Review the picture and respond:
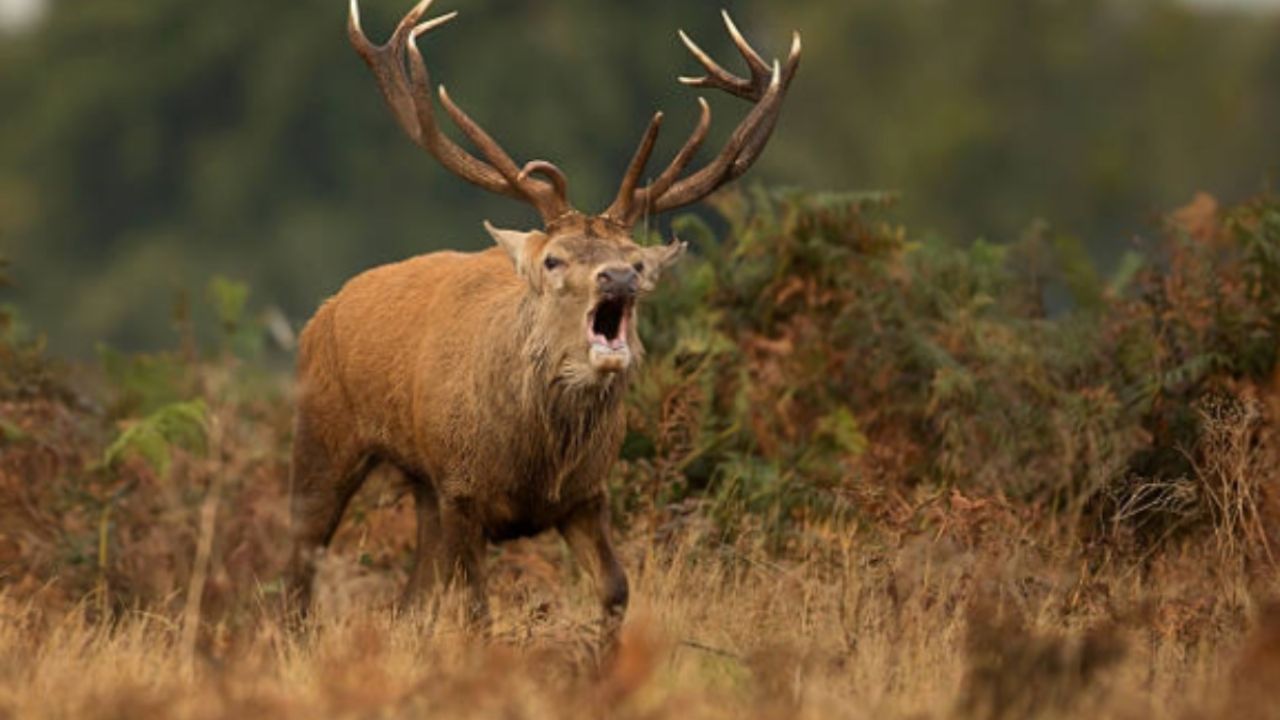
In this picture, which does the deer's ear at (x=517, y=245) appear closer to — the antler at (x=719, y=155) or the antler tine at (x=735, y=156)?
the antler at (x=719, y=155)

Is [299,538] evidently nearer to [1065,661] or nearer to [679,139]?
[1065,661]

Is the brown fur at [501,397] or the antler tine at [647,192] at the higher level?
the antler tine at [647,192]

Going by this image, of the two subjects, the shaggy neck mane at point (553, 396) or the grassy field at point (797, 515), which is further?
the shaggy neck mane at point (553, 396)

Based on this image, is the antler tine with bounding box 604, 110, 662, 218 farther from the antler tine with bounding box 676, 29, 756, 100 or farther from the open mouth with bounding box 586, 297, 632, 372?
the antler tine with bounding box 676, 29, 756, 100

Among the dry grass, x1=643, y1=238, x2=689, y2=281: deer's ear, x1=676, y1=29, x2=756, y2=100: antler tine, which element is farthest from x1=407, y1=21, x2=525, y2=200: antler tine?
the dry grass

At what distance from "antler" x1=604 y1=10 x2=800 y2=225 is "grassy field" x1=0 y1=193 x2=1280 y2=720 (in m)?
1.38

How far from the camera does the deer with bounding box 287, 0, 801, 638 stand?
8.93m

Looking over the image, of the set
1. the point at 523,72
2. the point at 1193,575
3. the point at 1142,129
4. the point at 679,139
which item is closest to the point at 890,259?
the point at 1193,575

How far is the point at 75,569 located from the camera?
10977 mm

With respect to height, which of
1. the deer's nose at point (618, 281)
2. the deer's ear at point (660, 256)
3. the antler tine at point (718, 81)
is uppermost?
the antler tine at point (718, 81)

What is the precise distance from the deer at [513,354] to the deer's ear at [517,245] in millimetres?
11

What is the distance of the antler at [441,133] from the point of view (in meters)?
9.27

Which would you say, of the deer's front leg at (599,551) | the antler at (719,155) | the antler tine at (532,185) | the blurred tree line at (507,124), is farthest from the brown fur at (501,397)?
the blurred tree line at (507,124)

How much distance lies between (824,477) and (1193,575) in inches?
83.6
